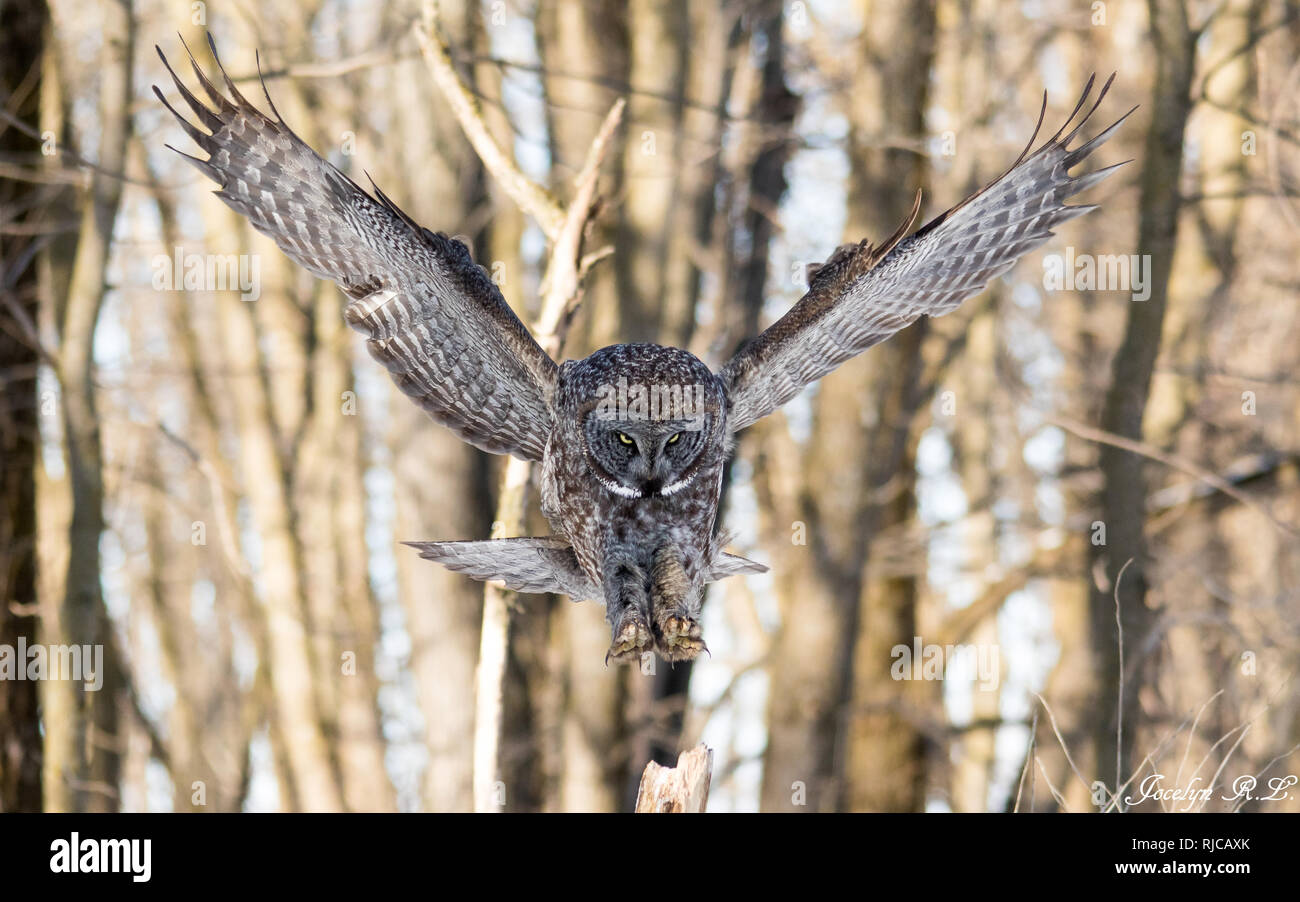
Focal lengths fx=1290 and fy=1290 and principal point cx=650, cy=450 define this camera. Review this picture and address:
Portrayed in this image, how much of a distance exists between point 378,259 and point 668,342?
5000 mm

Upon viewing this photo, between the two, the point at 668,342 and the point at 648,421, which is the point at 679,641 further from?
the point at 668,342

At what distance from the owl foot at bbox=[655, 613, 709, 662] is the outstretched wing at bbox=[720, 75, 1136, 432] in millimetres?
1085

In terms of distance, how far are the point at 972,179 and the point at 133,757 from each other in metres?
13.8

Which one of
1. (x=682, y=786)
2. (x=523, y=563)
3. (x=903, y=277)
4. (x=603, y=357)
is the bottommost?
(x=682, y=786)

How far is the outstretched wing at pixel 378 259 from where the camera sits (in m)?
3.32

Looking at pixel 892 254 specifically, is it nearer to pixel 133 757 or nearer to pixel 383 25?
pixel 383 25

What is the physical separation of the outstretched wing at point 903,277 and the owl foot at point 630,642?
43.7 inches

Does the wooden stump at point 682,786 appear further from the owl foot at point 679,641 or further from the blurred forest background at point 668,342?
the blurred forest background at point 668,342

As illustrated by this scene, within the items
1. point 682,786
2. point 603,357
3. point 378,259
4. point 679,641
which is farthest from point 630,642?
point 378,259

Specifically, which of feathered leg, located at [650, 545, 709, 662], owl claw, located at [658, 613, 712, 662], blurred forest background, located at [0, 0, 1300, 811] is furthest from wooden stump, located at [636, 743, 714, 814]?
blurred forest background, located at [0, 0, 1300, 811]

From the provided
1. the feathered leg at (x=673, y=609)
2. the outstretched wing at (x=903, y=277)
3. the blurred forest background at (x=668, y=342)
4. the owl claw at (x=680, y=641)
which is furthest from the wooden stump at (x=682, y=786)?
the blurred forest background at (x=668, y=342)

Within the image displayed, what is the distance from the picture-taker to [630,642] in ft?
8.54

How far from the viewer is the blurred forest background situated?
7672 mm

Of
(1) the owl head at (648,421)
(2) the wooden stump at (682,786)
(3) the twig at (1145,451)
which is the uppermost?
(3) the twig at (1145,451)
